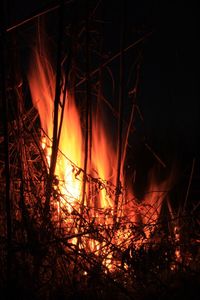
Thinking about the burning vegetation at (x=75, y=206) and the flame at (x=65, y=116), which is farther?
the flame at (x=65, y=116)

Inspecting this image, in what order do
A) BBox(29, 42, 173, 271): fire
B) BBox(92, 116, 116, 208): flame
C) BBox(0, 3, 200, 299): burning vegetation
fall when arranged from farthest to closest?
BBox(92, 116, 116, 208): flame, BBox(29, 42, 173, 271): fire, BBox(0, 3, 200, 299): burning vegetation

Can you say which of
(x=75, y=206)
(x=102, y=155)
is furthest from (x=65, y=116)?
(x=75, y=206)

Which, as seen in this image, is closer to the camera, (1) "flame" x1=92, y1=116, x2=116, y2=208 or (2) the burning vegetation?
(2) the burning vegetation

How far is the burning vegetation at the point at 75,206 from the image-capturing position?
2006 mm

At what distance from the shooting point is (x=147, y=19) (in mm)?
2559

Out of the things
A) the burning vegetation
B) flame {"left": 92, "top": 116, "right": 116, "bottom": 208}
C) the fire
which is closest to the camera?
the burning vegetation

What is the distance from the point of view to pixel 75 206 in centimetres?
229

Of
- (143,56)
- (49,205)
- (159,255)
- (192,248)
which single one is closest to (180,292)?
(159,255)

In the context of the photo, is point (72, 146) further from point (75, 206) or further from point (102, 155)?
point (75, 206)

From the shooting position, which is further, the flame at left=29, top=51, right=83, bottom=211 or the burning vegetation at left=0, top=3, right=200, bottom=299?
the flame at left=29, top=51, right=83, bottom=211

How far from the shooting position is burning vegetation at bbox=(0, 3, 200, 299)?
201cm

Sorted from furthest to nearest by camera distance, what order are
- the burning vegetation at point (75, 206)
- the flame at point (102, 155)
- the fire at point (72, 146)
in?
the flame at point (102, 155)
the fire at point (72, 146)
the burning vegetation at point (75, 206)

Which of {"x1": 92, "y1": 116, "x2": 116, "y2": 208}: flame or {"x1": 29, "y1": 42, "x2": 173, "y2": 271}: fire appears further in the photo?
{"x1": 92, "y1": 116, "x2": 116, "y2": 208}: flame

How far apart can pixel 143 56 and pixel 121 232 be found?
1004mm
